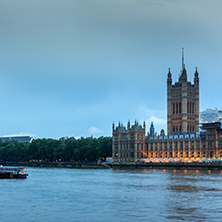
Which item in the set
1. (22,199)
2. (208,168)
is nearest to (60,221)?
(22,199)

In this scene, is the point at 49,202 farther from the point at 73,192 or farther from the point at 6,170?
the point at 6,170

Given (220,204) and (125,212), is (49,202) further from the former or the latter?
(220,204)

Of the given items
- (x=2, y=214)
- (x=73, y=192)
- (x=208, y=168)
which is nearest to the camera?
(x=2, y=214)

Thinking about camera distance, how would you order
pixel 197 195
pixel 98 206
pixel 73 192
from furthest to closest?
pixel 73 192, pixel 197 195, pixel 98 206

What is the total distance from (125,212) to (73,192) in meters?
26.2

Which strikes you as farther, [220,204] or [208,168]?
[208,168]

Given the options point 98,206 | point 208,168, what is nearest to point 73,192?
point 98,206

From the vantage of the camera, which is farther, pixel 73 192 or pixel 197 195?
pixel 73 192

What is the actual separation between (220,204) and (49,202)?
23.1 metres

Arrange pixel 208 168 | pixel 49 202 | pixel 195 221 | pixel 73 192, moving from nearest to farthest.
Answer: pixel 195 221, pixel 49 202, pixel 73 192, pixel 208 168

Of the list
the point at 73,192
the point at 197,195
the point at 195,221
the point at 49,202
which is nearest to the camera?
the point at 195,221

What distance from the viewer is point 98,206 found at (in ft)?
206

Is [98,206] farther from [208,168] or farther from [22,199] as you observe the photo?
[208,168]

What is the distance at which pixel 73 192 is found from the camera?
82062mm
